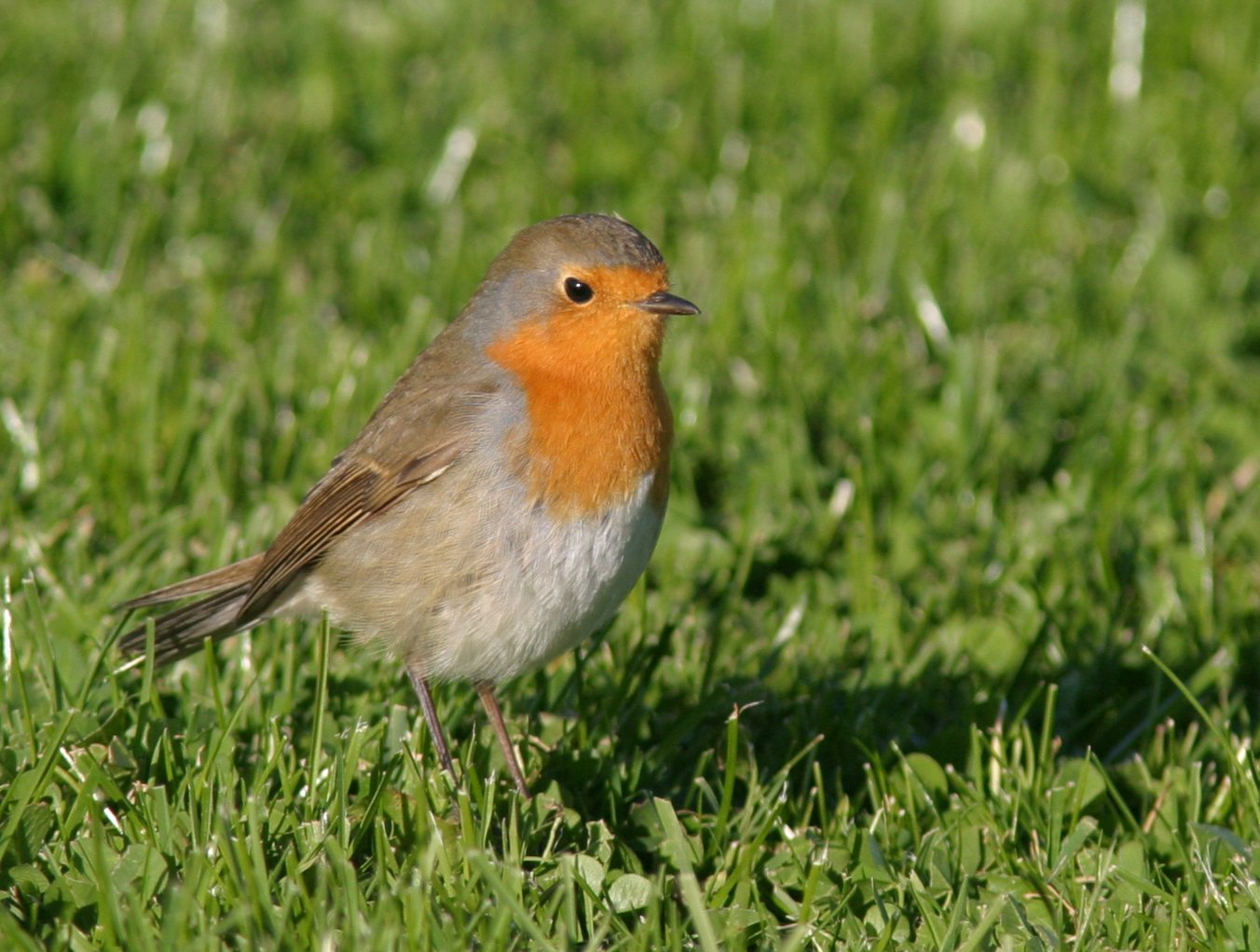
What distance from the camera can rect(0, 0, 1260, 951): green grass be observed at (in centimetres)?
345

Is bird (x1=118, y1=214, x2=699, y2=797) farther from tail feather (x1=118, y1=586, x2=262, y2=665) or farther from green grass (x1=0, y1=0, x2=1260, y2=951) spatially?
green grass (x1=0, y1=0, x2=1260, y2=951)

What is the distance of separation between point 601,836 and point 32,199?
13.9 feet

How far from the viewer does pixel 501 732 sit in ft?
13.2

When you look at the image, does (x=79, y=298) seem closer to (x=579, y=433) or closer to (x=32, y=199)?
(x=32, y=199)

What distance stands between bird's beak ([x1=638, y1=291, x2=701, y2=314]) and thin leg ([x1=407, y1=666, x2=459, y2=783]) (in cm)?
105

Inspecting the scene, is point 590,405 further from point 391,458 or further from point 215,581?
point 215,581

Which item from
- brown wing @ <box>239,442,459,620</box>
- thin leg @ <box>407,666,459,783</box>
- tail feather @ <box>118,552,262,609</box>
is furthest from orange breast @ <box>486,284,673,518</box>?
tail feather @ <box>118,552,262,609</box>

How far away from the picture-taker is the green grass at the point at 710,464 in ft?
11.3

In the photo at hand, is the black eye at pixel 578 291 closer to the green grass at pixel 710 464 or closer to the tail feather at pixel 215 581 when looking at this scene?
the green grass at pixel 710 464

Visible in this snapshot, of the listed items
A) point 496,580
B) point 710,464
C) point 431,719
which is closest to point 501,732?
point 431,719

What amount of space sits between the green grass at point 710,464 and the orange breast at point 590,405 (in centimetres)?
64

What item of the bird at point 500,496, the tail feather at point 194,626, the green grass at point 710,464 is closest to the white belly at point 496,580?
the bird at point 500,496

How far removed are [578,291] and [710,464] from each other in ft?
5.33

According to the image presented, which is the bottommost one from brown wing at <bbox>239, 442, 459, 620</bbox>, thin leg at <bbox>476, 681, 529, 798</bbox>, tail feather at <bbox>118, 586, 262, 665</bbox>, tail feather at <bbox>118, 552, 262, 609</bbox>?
thin leg at <bbox>476, 681, 529, 798</bbox>
